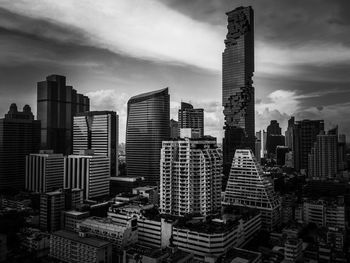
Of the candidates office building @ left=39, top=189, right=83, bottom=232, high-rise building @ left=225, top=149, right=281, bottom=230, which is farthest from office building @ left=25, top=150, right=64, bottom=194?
high-rise building @ left=225, top=149, right=281, bottom=230

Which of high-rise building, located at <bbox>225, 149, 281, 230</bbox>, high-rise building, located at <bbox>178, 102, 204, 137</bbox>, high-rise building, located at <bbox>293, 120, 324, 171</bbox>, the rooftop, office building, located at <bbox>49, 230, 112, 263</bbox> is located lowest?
office building, located at <bbox>49, 230, 112, 263</bbox>

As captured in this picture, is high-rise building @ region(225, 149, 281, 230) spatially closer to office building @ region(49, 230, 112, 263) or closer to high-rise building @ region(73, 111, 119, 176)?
office building @ region(49, 230, 112, 263)

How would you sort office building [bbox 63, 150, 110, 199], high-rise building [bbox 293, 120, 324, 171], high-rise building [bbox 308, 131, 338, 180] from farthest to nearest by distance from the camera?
high-rise building [bbox 293, 120, 324, 171] → high-rise building [bbox 308, 131, 338, 180] → office building [bbox 63, 150, 110, 199]

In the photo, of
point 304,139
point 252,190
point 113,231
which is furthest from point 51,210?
point 304,139

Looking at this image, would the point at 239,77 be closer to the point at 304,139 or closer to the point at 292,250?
the point at 304,139

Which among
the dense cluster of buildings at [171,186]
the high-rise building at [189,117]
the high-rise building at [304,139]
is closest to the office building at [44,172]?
the dense cluster of buildings at [171,186]

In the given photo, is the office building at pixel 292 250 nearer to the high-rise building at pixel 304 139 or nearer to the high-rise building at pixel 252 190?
the high-rise building at pixel 252 190

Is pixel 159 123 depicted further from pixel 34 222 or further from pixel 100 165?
pixel 34 222
